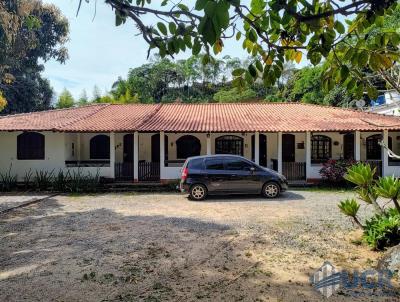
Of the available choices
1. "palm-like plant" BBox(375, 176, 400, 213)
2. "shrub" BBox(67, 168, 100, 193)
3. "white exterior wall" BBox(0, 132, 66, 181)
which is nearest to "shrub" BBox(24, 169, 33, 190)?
"white exterior wall" BBox(0, 132, 66, 181)

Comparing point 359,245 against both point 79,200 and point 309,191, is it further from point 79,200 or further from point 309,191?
point 79,200

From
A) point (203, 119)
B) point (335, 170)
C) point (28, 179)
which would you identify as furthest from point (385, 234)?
point (28, 179)

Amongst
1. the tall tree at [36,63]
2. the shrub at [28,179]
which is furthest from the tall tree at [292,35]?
the tall tree at [36,63]

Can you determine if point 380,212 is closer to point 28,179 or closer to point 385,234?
point 385,234

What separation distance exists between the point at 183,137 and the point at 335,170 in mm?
8254

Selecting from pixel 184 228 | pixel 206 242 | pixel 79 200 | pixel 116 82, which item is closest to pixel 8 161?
pixel 79 200

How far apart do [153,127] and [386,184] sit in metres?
11.6

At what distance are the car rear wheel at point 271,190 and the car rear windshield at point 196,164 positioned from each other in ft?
8.45

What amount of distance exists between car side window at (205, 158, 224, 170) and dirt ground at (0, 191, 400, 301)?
202 centimetres

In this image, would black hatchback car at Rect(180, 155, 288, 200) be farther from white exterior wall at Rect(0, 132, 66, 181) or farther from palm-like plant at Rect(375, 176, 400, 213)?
white exterior wall at Rect(0, 132, 66, 181)

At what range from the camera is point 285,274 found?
5.41 metres

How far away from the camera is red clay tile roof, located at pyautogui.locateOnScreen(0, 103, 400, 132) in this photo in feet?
54.1

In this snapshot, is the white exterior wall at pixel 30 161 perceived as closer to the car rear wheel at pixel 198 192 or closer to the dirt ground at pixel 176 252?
the dirt ground at pixel 176 252

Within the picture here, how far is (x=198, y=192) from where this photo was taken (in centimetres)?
1290
